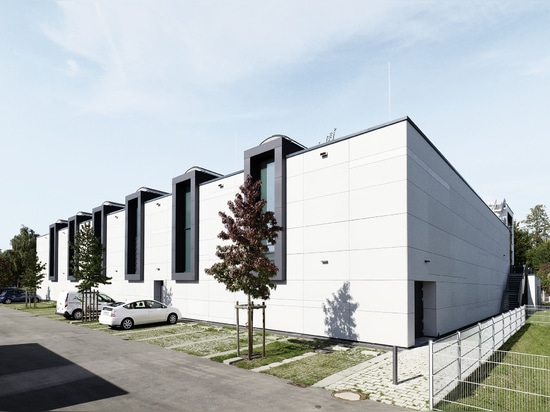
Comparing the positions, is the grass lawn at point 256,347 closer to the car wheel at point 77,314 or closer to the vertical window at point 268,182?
the car wheel at point 77,314

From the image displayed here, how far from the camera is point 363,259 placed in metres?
15.8

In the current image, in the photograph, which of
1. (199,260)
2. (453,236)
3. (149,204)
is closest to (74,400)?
(199,260)

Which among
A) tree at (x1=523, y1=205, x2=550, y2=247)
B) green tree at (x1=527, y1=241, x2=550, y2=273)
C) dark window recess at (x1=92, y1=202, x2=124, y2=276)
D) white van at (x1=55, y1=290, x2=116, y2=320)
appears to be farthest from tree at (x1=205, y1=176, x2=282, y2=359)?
tree at (x1=523, y1=205, x2=550, y2=247)

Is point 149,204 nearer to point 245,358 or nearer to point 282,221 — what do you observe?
point 282,221

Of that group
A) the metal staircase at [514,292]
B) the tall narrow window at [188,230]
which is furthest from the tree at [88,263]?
the metal staircase at [514,292]

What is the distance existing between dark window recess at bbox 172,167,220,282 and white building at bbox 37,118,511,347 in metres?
0.07

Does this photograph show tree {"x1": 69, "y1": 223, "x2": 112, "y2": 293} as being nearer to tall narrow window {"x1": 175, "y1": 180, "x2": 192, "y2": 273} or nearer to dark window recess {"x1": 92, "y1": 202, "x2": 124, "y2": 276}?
dark window recess {"x1": 92, "y1": 202, "x2": 124, "y2": 276}

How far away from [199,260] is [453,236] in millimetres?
14667

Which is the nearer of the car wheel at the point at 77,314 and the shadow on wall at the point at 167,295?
the shadow on wall at the point at 167,295

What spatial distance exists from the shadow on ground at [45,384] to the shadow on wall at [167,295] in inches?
479

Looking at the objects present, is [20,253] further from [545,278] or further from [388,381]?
[545,278]

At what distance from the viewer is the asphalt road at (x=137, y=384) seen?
8719mm

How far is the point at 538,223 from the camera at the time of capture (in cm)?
9906

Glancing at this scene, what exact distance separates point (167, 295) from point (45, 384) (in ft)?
52.6
